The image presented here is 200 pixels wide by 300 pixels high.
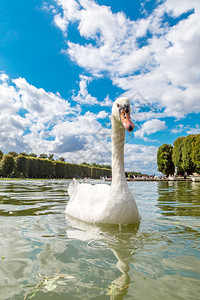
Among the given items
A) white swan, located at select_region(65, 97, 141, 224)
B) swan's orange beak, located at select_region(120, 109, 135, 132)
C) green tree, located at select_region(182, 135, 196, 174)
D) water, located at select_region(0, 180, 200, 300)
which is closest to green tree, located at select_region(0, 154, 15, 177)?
green tree, located at select_region(182, 135, 196, 174)

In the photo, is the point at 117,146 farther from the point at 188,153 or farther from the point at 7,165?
the point at 7,165

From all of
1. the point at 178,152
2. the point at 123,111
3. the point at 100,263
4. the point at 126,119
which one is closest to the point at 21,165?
the point at 178,152

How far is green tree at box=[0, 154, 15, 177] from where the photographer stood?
2673 inches

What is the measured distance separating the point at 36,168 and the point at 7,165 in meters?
11.0

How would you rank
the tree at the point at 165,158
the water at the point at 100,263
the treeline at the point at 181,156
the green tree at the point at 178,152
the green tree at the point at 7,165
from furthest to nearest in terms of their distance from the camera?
the tree at the point at 165,158 < the green tree at the point at 7,165 < the green tree at the point at 178,152 < the treeline at the point at 181,156 < the water at the point at 100,263

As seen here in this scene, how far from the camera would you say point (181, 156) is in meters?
63.0

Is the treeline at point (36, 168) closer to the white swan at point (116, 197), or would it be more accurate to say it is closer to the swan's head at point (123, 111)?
the white swan at point (116, 197)

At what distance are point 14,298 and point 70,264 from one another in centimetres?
82

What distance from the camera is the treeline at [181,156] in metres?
50.0

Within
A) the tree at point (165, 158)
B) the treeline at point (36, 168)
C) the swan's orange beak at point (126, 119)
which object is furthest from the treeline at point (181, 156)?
the swan's orange beak at point (126, 119)


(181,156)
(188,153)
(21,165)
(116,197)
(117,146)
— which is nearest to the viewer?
(116,197)

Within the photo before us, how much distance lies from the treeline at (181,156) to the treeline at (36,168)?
34625mm

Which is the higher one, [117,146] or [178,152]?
[178,152]

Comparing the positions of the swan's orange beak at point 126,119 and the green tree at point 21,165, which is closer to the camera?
the swan's orange beak at point 126,119
